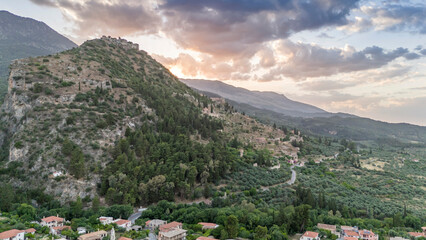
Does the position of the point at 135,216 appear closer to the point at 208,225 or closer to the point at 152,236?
the point at 152,236

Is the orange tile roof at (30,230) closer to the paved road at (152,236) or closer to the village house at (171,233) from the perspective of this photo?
the paved road at (152,236)

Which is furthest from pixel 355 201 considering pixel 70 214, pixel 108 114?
pixel 108 114

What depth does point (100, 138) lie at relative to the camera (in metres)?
58.0

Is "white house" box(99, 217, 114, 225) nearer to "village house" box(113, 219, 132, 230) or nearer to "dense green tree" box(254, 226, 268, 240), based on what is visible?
"village house" box(113, 219, 132, 230)

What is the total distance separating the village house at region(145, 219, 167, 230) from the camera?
127 ft

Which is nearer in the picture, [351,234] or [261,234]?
[261,234]

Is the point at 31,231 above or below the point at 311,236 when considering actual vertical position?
below

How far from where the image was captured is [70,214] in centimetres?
4184

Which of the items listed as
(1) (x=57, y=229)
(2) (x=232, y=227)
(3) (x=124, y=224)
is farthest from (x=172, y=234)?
(1) (x=57, y=229)

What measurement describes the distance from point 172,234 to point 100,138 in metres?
32.7

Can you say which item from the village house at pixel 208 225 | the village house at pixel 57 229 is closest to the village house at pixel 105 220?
the village house at pixel 57 229

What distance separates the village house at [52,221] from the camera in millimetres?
36906

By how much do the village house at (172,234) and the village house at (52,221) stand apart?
578 inches

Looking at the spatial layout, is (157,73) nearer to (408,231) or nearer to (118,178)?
(118,178)
